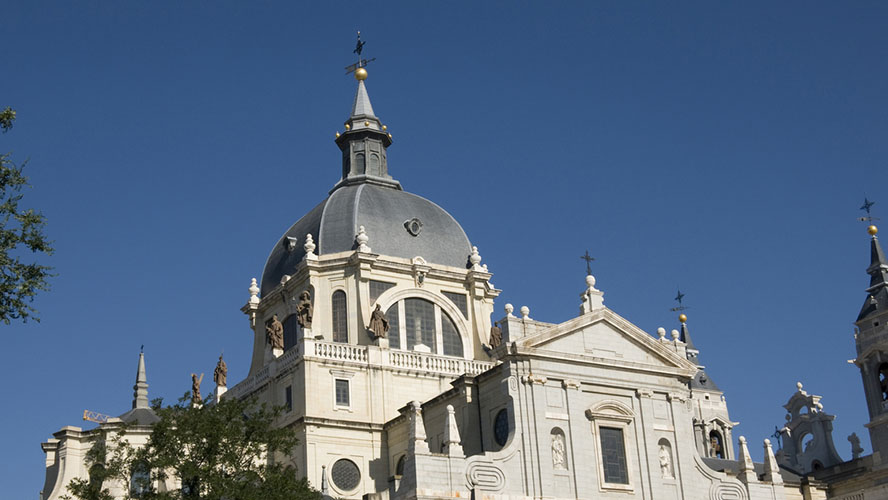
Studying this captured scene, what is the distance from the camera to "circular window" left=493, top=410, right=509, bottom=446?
154 ft

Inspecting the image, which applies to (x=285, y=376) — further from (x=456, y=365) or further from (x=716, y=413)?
(x=716, y=413)

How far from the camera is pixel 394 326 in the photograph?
2309 inches

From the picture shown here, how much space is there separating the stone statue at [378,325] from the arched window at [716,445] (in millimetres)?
29090

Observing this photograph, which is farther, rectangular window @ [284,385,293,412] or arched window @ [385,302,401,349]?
arched window @ [385,302,401,349]

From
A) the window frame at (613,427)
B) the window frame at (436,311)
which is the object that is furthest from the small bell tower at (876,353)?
the window frame at (436,311)

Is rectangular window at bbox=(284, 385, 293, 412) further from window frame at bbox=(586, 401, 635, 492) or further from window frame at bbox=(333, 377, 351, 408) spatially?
window frame at bbox=(586, 401, 635, 492)

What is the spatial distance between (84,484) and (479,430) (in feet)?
57.2

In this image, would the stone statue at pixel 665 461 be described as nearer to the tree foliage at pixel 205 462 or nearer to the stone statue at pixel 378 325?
the stone statue at pixel 378 325

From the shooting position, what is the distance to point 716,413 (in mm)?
76125

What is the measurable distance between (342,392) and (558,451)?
11.9 meters

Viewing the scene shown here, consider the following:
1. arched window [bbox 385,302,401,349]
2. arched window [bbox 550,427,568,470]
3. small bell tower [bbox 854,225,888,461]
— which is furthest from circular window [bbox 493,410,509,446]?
small bell tower [bbox 854,225,888,461]

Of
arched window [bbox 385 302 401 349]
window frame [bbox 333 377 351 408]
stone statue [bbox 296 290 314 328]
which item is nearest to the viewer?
window frame [bbox 333 377 351 408]

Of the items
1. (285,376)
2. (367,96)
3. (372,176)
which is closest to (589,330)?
(285,376)

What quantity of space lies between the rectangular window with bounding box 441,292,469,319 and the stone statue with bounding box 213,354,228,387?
39.7ft
